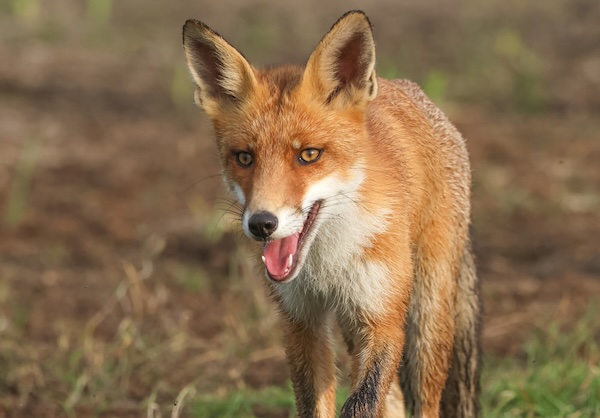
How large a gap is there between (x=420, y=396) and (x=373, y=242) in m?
1.11

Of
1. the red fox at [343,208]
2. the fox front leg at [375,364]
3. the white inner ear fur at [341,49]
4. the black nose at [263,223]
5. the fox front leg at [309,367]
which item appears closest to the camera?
the black nose at [263,223]

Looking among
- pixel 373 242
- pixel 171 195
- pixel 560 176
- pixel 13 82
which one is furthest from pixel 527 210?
pixel 13 82

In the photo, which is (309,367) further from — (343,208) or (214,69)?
(214,69)

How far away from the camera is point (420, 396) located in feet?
18.9

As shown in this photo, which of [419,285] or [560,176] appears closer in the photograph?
[419,285]

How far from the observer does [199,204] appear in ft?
36.2

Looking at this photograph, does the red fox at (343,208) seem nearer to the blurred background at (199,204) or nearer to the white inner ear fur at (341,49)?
the white inner ear fur at (341,49)

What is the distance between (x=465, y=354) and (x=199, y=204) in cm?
537

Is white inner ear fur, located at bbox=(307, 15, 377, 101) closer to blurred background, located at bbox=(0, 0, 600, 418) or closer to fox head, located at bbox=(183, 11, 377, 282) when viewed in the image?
fox head, located at bbox=(183, 11, 377, 282)

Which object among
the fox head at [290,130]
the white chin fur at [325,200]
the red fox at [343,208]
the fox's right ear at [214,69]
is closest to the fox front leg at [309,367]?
the red fox at [343,208]

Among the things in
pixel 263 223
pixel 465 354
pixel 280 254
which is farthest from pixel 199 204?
pixel 263 223

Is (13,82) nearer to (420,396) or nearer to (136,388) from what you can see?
(136,388)

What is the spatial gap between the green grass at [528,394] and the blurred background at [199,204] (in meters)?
0.02

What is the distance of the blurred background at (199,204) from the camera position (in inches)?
289
